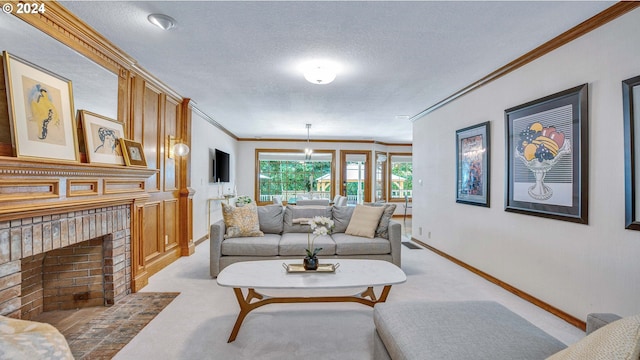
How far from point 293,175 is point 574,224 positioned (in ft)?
24.4

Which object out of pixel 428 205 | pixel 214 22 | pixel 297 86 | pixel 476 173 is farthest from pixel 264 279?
pixel 428 205

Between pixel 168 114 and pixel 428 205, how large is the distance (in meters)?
4.29

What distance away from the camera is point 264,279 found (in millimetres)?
2305

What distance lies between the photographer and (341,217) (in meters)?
4.30

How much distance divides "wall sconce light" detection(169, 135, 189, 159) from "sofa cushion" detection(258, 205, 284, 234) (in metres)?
1.38

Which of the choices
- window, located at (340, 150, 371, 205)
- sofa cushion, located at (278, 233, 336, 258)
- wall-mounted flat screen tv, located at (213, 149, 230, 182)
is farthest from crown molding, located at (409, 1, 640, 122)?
window, located at (340, 150, 371, 205)

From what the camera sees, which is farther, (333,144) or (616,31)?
(333,144)

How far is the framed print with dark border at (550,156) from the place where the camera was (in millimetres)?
2447

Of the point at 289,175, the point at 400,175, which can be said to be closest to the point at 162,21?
the point at 289,175

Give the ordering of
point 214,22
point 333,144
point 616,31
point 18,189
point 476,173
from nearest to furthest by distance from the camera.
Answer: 1. point 18,189
2. point 616,31
3. point 214,22
4. point 476,173
5. point 333,144

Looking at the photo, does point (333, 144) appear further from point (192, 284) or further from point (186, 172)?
point (192, 284)

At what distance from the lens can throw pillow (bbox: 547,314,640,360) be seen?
0.81 metres

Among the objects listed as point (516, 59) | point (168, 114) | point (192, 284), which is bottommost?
point (192, 284)

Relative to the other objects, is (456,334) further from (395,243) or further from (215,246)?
(215,246)
